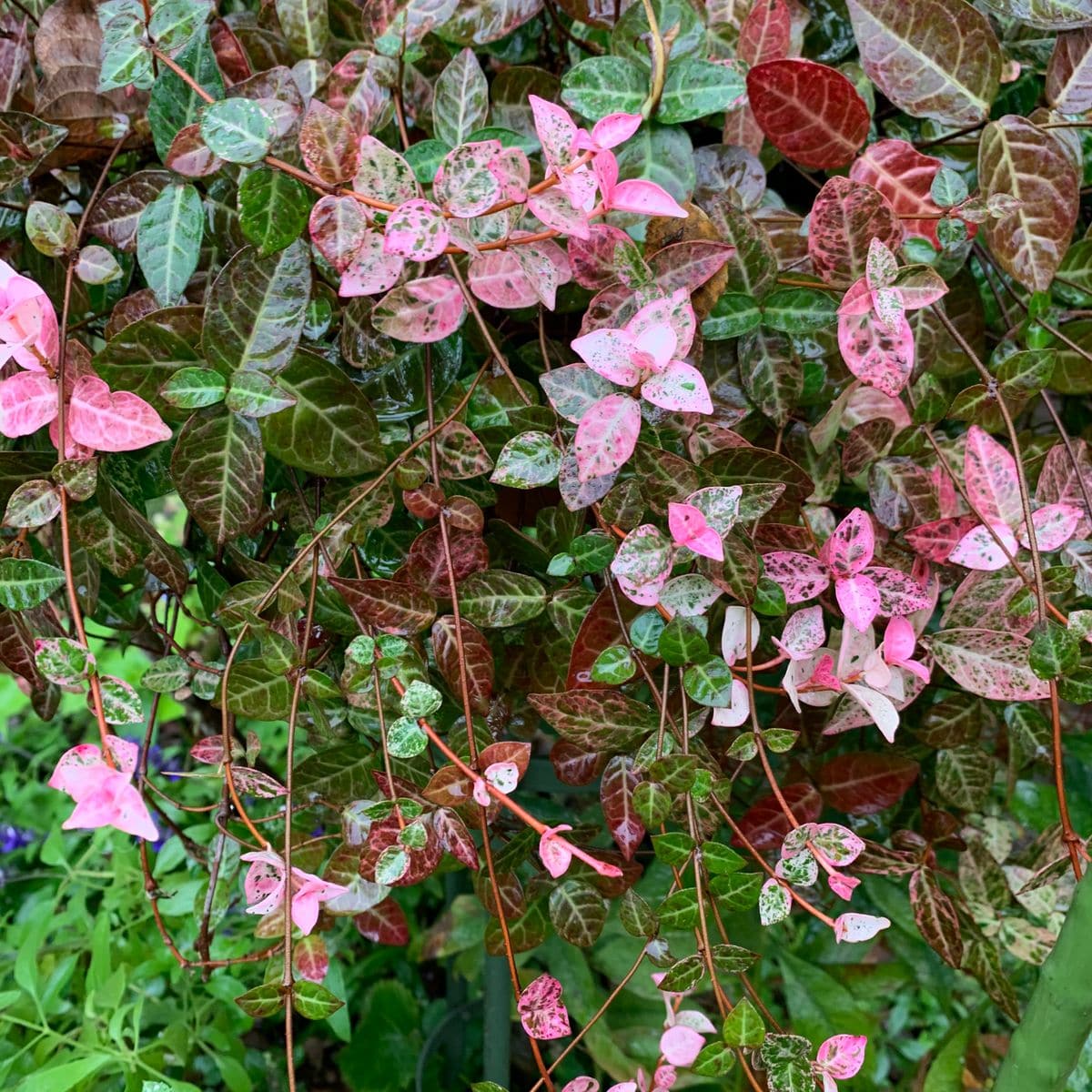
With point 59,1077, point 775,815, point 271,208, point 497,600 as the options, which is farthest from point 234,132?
point 59,1077

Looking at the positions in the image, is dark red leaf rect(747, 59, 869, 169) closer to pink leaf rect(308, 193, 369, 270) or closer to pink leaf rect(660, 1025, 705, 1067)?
pink leaf rect(308, 193, 369, 270)

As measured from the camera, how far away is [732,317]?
0.43 m

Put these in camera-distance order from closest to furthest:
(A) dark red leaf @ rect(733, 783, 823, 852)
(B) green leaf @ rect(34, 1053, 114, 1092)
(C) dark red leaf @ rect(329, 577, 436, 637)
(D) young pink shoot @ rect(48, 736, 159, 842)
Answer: (D) young pink shoot @ rect(48, 736, 159, 842) → (C) dark red leaf @ rect(329, 577, 436, 637) → (A) dark red leaf @ rect(733, 783, 823, 852) → (B) green leaf @ rect(34, 1053, 114, 1092)

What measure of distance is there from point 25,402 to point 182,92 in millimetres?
162

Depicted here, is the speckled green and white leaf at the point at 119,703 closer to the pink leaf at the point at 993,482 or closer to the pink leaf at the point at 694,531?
the pink leaf at the point at 694,531

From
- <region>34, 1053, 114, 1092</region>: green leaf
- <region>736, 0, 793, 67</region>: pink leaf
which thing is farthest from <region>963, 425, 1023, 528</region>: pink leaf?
<region>34, 1053, 114, 1092</region>: green leaf

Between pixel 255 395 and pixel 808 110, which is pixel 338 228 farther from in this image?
pixel 808 110

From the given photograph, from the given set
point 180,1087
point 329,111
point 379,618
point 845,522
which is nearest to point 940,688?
point 845,522

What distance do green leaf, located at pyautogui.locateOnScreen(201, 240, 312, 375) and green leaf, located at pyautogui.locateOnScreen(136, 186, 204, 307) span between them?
1.1 inches

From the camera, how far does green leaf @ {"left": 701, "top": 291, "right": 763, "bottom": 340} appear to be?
43 centimetres

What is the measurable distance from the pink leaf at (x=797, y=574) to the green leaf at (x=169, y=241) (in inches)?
11.9

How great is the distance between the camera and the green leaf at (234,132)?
1.18 ft

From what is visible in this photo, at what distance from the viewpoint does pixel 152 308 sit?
1.43 feet

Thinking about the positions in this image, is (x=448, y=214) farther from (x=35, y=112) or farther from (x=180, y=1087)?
(x=180, y=1087)
